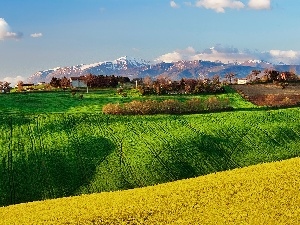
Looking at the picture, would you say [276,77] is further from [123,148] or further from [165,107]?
[123,148]

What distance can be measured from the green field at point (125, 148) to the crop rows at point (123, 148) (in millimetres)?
117

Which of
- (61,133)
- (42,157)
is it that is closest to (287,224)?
(42,157)

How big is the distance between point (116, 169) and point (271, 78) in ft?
280

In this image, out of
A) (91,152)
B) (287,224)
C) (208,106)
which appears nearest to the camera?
(287,224)

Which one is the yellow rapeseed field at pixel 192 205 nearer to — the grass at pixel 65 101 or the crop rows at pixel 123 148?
the crop rows at pixel 123 148

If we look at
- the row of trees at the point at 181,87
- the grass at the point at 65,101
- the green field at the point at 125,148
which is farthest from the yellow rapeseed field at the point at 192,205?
the row of trees at the point at 181,87

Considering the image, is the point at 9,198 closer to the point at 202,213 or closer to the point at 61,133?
the point at 61,133

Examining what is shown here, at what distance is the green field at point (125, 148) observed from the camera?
63.7 m

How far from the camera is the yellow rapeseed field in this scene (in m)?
39.2

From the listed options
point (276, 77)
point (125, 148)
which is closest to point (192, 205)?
point (125, 148)

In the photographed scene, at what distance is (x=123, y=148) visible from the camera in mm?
72188

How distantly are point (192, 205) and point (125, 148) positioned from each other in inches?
1226

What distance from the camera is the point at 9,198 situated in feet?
197

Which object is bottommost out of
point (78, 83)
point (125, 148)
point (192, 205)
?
point (125, 148)
